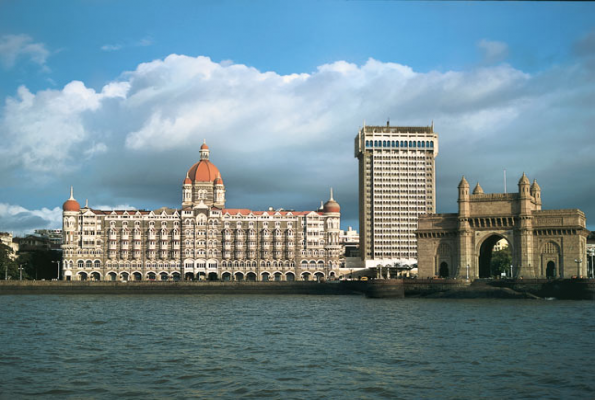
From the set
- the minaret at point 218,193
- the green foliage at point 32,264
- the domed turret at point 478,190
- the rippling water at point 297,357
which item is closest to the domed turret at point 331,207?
the minaret at point 218,193

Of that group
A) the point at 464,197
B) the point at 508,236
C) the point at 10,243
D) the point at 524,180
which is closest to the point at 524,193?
the point at 524,180

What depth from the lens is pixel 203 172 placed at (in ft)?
573

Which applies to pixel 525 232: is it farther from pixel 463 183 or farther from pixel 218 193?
pixel 218 193

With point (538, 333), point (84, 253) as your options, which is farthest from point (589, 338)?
point (84, 253)

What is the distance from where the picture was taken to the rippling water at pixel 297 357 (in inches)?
1303

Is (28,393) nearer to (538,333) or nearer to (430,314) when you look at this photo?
(538,333)

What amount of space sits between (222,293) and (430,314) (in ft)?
216

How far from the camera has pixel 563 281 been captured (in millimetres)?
106938

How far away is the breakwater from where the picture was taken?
108 metres

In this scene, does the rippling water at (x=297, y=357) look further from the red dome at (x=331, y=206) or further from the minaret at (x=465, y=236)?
the red dome at (x=331, y=206)

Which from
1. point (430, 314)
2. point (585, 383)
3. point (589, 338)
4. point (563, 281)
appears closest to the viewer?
point (585, 383)

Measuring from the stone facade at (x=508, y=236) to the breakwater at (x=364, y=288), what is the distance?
6413mm

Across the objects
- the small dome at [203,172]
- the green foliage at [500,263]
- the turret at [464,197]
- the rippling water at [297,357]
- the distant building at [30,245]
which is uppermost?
the small dome at [203,172]

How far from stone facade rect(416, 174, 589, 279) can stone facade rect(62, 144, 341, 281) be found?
40.1 metres
